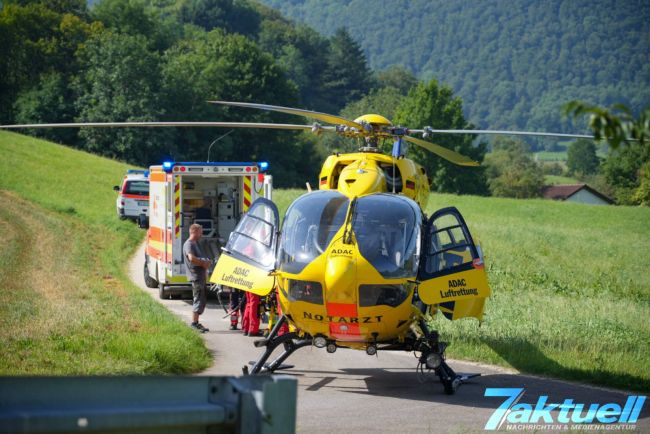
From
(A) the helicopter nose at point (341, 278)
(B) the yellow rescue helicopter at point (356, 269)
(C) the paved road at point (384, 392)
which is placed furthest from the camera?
(B) the yellow rescue helicopter at point (356, 269)

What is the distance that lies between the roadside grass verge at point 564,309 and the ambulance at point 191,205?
5.34 metres

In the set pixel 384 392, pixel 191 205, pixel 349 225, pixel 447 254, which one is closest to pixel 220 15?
pixel 191 205

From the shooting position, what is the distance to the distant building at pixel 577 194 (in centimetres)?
10652

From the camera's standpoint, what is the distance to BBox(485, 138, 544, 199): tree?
340ft

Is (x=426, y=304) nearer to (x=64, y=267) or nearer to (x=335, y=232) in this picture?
(x=335, y=232)

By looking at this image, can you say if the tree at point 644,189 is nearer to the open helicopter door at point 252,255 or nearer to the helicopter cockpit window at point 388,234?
the open helicopter door at point 252,255

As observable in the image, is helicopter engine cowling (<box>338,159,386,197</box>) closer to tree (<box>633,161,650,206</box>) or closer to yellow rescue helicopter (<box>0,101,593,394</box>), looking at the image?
yellow rescue helicopter (<box>0,101,593,394</box>)

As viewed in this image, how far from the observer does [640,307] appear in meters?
19.9

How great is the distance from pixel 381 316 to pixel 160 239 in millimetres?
9923

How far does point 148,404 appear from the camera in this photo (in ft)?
10.9

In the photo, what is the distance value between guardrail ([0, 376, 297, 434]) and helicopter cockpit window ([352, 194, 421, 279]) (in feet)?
21.6

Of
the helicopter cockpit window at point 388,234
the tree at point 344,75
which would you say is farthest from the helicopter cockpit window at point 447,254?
the tree at point 344,75

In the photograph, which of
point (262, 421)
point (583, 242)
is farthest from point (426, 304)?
point (583, 242)

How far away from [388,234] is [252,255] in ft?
6.30
